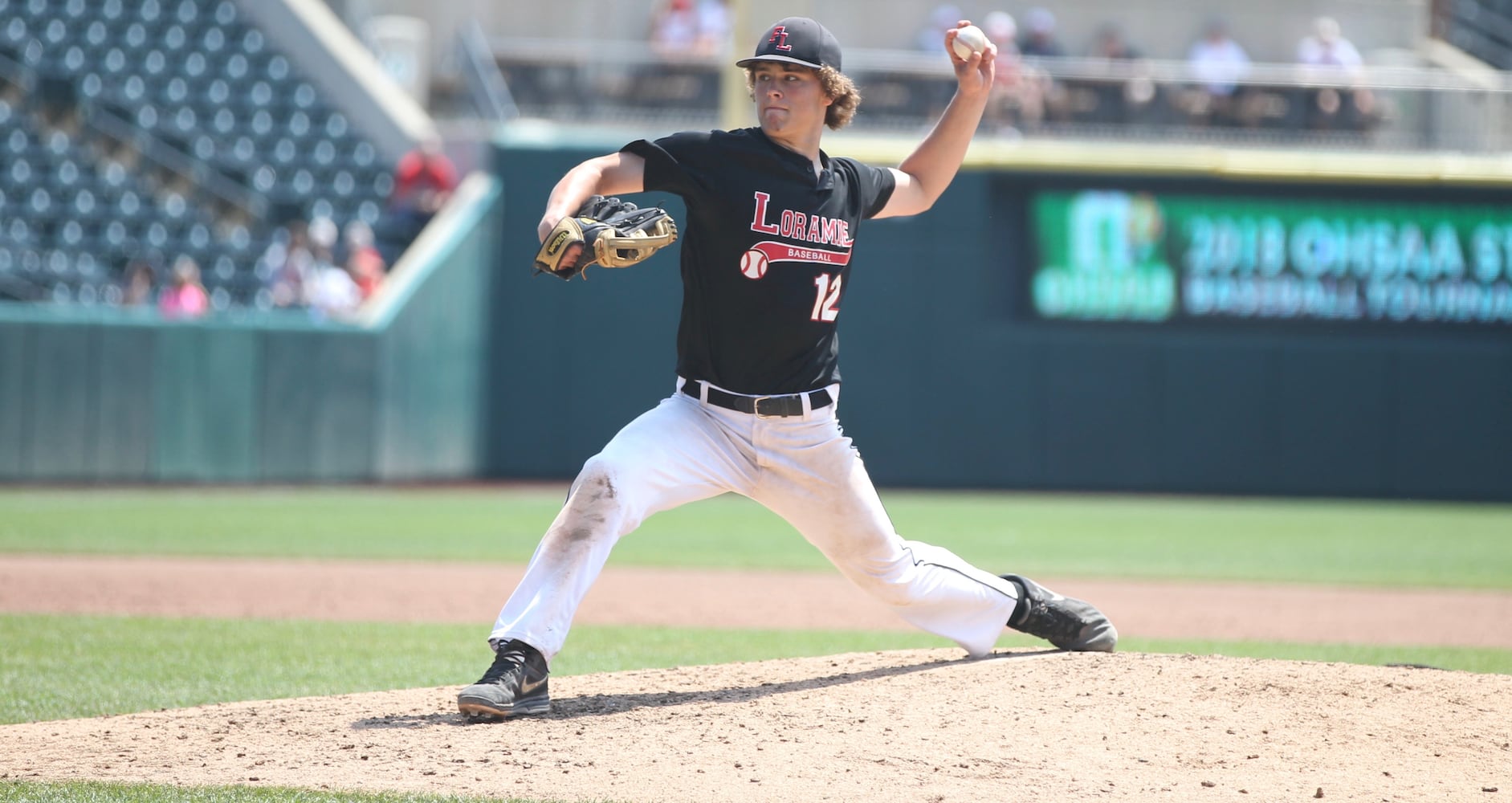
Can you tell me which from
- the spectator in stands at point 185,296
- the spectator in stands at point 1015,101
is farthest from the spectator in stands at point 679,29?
the spectator in stands at point 185,296

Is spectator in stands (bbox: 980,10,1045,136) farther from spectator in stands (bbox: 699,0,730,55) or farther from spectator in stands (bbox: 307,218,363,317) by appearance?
spectator in stands (bbox: 307,218,363,317)

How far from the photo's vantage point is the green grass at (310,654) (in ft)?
15.5

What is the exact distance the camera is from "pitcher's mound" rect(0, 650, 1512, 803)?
342 centimetres

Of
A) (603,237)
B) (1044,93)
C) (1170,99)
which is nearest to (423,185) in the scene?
(1044,93)

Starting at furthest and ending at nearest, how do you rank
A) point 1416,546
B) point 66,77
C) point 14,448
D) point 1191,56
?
point 1191,56 < point 66,77 < point 14,448 < point 1416,546

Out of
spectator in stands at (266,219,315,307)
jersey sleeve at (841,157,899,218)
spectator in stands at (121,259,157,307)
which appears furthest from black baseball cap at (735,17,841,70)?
spectator in stands at (121,259,157,307)

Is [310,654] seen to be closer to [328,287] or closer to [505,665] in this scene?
[505,665]

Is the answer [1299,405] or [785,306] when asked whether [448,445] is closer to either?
[1299,405]

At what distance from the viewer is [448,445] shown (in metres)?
14.5

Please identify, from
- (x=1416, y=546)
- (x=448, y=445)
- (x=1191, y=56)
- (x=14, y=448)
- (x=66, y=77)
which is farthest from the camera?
(x=1191, y=56)

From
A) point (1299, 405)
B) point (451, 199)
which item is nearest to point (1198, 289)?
point (1299, 405)

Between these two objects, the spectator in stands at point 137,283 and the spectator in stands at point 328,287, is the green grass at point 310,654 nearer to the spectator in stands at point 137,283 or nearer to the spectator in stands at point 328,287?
the spectator in stands at point 328,287

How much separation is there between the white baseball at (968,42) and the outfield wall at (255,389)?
9.55 meters

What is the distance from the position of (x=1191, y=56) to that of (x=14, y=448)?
13649 millimetres
